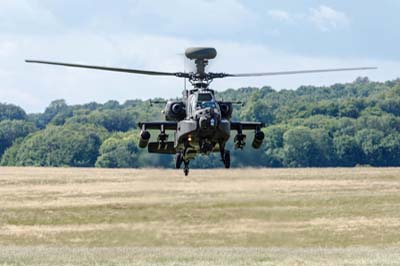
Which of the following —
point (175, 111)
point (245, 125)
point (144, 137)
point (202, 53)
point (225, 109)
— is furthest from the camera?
point (245, 125)

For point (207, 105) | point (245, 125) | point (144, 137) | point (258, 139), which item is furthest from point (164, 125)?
point (258, 139)

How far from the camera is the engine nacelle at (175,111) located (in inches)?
1537

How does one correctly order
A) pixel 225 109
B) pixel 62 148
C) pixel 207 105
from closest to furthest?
pixel 207 105 < pixel 225 109 < pixel 62 148

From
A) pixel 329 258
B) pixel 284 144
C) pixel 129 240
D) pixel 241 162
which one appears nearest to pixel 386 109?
pixel 284 144

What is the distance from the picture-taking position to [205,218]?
266ft

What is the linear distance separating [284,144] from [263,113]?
20.0 ft

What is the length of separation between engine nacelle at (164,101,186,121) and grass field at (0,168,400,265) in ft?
35.9

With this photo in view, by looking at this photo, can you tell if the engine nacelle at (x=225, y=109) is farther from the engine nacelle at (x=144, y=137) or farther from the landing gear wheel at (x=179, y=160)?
the engine nacelle at (x=144, y=137)

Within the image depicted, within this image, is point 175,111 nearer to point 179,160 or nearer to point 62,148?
point 179,160

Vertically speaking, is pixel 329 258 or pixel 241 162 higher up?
pixel 241 162

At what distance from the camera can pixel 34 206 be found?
91.1m

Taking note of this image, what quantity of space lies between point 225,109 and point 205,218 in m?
42.7

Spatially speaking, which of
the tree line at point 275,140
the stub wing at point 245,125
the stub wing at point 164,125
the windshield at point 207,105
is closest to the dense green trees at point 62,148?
the tree line at point 275,140

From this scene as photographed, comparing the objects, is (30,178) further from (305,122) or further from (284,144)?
(284,144)
